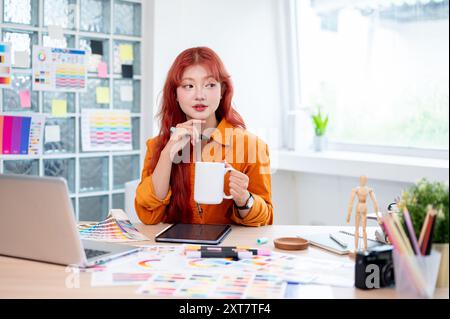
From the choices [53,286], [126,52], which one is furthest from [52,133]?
[53,286]

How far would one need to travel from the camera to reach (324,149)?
4145 mm

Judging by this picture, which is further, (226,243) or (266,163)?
(266,163)

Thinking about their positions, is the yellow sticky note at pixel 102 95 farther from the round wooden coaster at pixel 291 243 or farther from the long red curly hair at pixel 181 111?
the round wooden coaster at pixel 291 243

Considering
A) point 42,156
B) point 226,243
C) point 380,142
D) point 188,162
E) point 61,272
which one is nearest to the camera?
point 61,272

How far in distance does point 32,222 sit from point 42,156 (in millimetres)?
1848

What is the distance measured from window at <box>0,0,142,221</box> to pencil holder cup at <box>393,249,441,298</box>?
2379mm

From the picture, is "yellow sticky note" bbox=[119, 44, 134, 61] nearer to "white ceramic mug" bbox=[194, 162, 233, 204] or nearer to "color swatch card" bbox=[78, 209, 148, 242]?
"color swatch card" bbox=[78, 209, 148, 242]

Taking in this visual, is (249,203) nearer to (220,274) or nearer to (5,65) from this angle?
(220,274)

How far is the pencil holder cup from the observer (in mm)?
1273

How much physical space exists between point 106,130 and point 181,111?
134 cm

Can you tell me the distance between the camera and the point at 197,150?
225cm

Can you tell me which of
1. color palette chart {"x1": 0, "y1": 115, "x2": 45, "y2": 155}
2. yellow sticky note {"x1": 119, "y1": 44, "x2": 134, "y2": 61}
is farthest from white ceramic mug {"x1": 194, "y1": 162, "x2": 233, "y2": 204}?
yellow sticky note {"x1": 119, "y1": 44, "x2": 134, "y2": 61}
